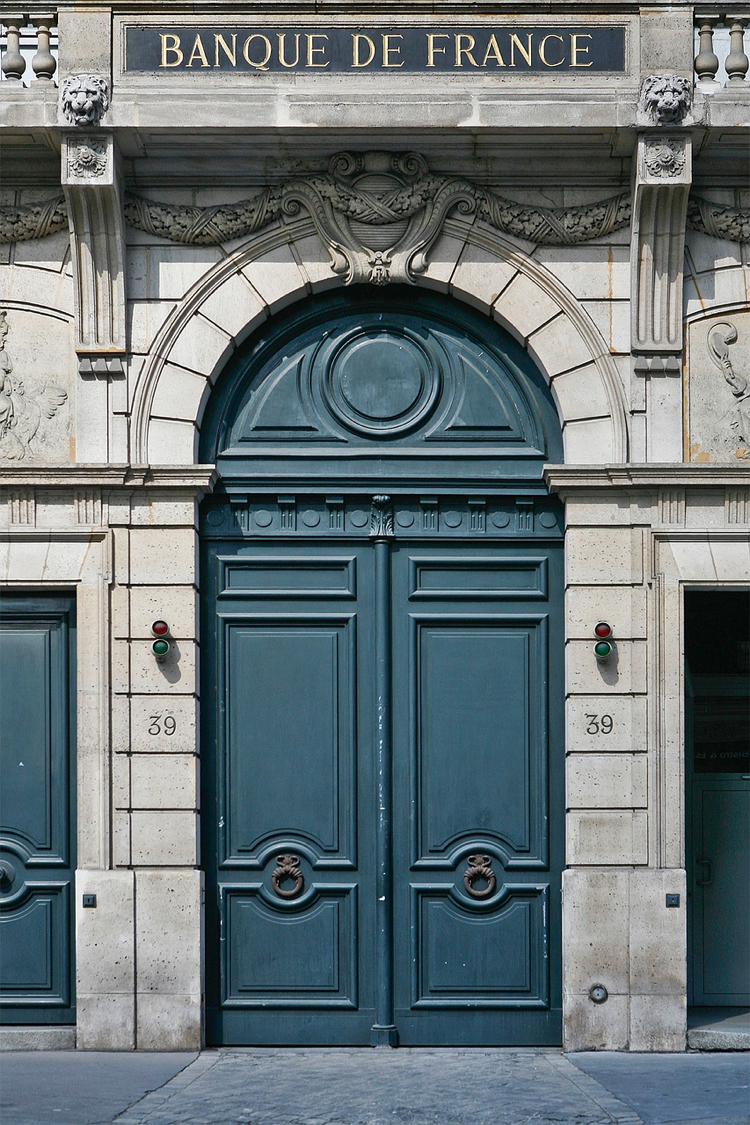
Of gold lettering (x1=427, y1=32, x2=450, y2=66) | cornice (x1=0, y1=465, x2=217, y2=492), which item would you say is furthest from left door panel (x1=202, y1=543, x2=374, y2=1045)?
gold lettering (x1=427, y1=32, x2=450, y2=66)

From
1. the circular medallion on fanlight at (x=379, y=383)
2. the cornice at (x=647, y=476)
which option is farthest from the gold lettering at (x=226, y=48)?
the cornice at (x=647, y=476)

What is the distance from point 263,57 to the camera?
1002 cm

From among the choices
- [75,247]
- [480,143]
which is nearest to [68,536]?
[75,247]

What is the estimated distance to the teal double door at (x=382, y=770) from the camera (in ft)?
33.3

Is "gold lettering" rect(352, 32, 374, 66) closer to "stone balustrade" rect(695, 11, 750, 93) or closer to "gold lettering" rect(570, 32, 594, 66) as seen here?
"gold lettering" rect(570, 32, 594, 66)

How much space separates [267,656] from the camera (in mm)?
10305

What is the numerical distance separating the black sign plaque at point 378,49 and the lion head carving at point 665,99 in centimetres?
38

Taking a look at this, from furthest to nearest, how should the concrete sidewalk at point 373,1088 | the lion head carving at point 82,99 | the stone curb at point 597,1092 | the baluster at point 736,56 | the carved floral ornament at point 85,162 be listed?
the baluster at point 736,56
the carved floral ornament at point 85,162
the lion head carving at point 82,99
the concrete sidewalk at point 373,1088
the stone curb at point 597,1092

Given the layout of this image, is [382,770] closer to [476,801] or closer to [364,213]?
[476,801]

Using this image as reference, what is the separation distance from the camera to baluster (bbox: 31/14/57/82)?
10023 mm

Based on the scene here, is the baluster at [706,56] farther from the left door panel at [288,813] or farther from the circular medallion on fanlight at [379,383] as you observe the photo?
the left door panel at [288,813]

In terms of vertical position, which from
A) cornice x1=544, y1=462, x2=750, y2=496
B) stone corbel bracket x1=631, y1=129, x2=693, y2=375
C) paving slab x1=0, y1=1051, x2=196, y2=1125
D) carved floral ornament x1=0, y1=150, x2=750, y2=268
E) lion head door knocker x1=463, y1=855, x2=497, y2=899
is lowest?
paving slab x1=0, y1=1051, x2=196, y2=1125

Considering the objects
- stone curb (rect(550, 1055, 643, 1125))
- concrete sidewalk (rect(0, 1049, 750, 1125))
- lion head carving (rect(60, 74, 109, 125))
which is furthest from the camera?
lion head carving (rect(60, 74, 109, 125))

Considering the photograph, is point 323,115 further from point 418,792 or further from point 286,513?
point 418,792
